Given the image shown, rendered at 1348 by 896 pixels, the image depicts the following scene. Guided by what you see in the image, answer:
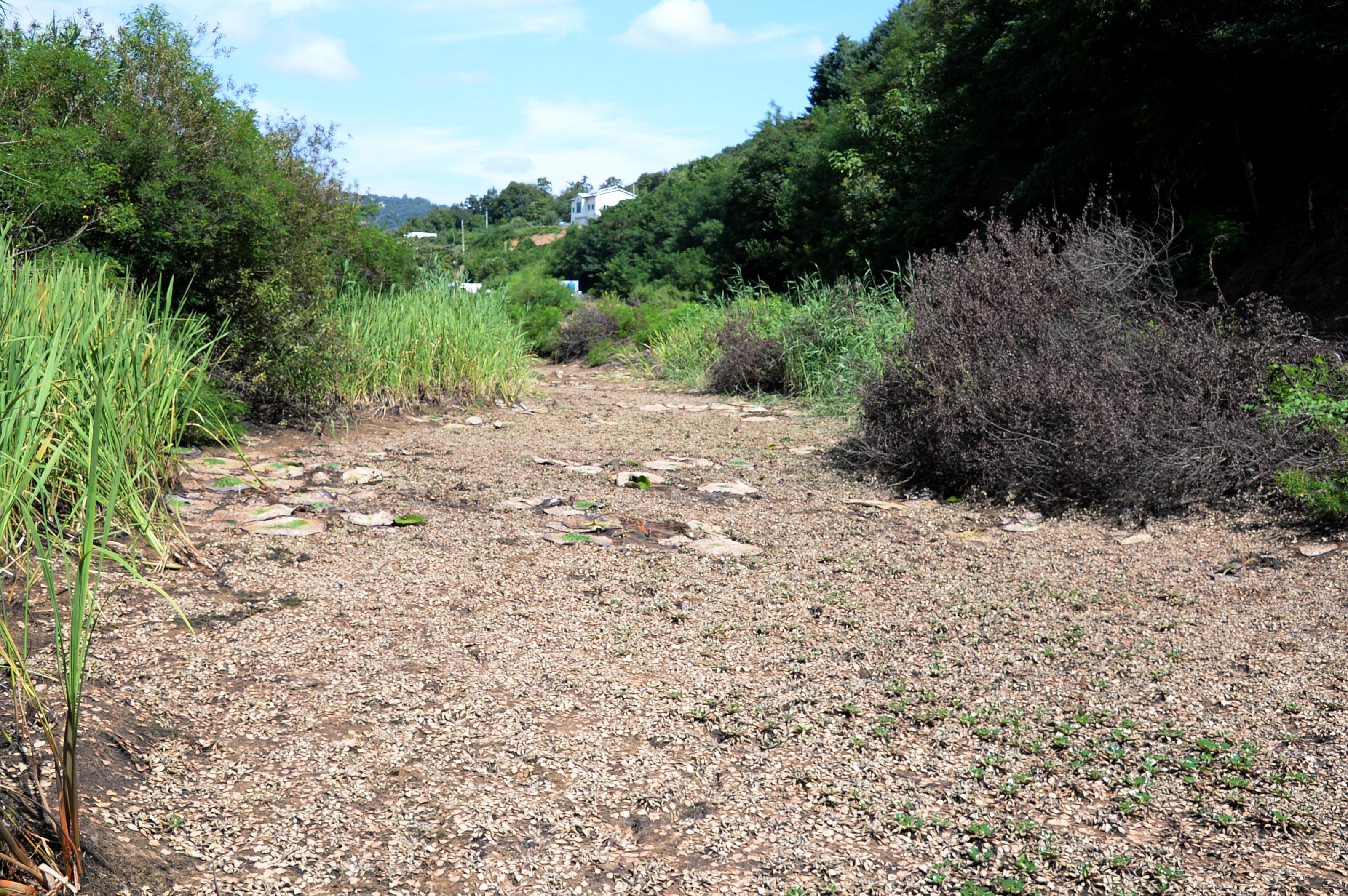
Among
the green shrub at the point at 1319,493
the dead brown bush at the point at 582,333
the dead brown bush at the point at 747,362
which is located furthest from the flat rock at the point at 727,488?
the dead brown bush at the point at 582,333

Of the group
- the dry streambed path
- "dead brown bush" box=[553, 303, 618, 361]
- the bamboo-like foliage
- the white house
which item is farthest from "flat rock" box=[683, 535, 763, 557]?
the white house

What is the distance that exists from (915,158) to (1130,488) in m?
15.4

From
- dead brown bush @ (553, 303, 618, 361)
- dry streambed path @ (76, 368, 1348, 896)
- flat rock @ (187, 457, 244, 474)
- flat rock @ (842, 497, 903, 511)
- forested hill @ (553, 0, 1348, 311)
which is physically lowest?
dry streambed path @ (76, 368, 1348, 896)

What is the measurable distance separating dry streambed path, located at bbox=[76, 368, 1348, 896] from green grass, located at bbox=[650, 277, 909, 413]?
3.22m

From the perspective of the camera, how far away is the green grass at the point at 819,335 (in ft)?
26.4

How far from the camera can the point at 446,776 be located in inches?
78.0

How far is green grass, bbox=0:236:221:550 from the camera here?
1.89 meters

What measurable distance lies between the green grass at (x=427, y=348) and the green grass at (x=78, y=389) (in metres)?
2.77

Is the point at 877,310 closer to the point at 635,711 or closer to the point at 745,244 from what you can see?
the point at 635,711

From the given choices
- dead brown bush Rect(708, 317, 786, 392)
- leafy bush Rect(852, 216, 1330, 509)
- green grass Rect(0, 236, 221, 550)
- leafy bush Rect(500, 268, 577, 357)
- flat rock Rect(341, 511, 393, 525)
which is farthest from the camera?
leafy bush Rect(500, 268, 577, 357)

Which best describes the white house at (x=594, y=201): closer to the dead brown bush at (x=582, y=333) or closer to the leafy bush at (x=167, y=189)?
the dead brown bush at (x=582, y=333)

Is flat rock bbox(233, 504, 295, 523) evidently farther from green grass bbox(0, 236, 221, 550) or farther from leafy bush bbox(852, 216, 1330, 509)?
leafy bush bbox(852, 216, 1330, 509)

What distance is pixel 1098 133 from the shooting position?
1116 centimetres

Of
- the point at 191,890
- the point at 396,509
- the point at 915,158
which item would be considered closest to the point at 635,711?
the point at 191,890
